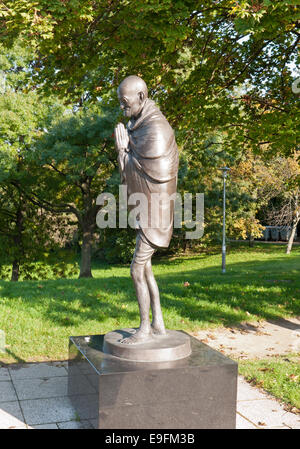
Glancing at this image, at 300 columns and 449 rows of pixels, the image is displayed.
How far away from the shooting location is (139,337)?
468 centimetres

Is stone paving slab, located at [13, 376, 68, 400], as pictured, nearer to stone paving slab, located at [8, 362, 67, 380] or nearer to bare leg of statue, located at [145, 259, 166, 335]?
stone paving slab, located at [8, 362, 67, 380]

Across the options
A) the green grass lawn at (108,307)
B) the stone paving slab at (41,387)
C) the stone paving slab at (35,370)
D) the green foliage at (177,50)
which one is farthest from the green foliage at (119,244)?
the stone paving slab at (41,387)

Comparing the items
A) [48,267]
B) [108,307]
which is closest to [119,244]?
[48,267]

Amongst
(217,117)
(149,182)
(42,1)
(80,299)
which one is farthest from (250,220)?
(149,182)

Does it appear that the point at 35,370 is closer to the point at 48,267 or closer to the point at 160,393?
the point at 160,393

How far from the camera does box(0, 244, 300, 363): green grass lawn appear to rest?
7738 millimetres

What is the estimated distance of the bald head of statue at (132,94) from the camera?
4.62 m

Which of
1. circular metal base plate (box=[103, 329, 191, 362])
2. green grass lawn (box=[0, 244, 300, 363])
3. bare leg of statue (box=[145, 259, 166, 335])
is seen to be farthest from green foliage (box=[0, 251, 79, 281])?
circular metal base plate (box=[103, 329, 191, 362])

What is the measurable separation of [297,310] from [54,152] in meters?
10.4

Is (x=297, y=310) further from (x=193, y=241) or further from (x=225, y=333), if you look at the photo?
(x=193, y=241)

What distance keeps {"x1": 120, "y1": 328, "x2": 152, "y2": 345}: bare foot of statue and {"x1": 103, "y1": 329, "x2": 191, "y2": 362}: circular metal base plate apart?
3 cm

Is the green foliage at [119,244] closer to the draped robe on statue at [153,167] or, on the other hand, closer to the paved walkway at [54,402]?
the paved walkway at [54,402]

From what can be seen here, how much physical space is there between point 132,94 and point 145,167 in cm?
77

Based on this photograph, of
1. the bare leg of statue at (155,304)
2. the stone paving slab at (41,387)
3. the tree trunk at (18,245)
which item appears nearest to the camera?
the bare leg of statue at (155,304)
